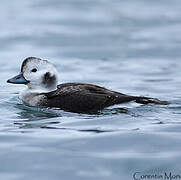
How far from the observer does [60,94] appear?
9.52 m

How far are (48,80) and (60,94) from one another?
1.94 ft

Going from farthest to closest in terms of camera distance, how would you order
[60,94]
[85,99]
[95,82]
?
[95,82] < [60,94] < [85,99]

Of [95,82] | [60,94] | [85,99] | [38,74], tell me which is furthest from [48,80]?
[95,82]

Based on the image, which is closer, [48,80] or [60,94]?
[60,94]

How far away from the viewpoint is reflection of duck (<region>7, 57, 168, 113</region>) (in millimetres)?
9352

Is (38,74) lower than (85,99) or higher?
higher

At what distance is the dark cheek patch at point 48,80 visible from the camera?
10.0m

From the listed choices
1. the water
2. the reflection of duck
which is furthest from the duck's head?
the water

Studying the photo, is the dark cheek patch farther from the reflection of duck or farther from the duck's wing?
the duck's wing

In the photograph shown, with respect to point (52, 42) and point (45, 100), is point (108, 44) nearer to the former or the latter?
point (52, 42)

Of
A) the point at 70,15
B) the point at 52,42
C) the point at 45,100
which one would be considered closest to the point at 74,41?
the point at 52,42

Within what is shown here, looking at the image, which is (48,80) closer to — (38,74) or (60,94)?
(38,74)

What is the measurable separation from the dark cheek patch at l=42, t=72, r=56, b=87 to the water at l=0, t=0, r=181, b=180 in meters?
0.47

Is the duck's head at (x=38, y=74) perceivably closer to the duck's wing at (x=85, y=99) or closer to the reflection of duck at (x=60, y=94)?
the reflection of duck at (x=60, y=94)
